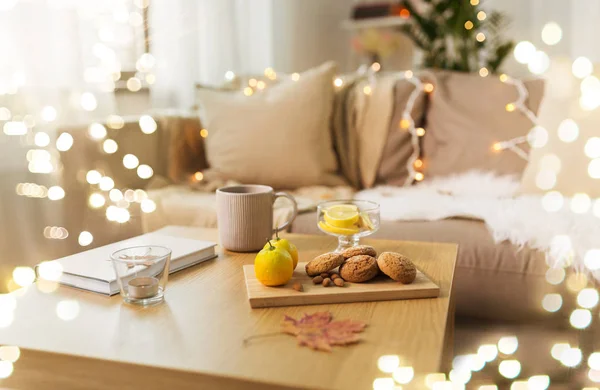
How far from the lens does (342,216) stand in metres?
1.03

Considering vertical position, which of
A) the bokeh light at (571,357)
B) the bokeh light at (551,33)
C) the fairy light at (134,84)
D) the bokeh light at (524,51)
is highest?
the bokeh light at (551,33)

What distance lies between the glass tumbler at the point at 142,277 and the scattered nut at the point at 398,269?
0.32m

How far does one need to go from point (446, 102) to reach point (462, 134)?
138 millimetres

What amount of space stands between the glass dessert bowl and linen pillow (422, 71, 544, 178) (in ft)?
3.22

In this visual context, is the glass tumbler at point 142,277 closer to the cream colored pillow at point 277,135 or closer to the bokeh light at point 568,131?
the cream colored pillow at point 277,135

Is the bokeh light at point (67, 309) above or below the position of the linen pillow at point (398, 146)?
below

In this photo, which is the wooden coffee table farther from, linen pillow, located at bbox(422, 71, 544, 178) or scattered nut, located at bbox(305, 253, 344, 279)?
linen pillow, located at bbox(422, 71, 544, 178)

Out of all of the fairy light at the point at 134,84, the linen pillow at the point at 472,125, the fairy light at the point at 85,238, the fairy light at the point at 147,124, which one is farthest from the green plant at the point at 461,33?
the fairy light at the point at 85,238

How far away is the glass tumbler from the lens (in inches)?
31.8

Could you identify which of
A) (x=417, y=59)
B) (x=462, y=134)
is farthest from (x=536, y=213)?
(x=417, y=59)

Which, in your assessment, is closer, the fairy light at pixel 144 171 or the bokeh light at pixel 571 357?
the bokeh light at pixel 571 357

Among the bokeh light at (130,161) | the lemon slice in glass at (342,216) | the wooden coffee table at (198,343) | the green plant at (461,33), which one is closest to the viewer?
the wooden coffee table at (198,343)

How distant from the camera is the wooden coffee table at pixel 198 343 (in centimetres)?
61

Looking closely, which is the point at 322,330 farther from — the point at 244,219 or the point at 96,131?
the point at 96,131
